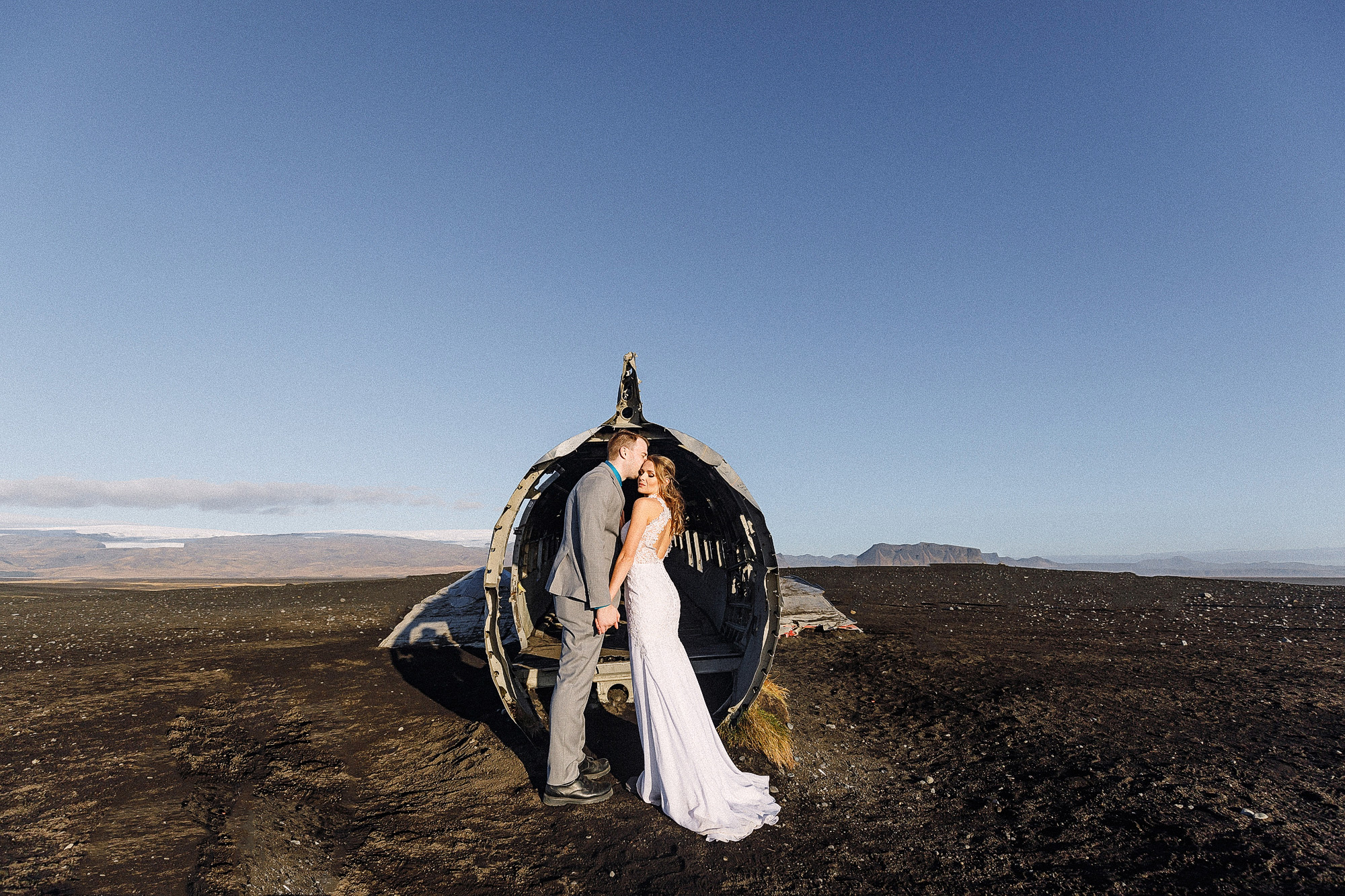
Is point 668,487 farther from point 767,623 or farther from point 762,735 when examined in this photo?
point 762,735

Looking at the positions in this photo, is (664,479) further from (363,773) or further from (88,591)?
(88,591)

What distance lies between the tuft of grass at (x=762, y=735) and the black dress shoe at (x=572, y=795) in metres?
1.29

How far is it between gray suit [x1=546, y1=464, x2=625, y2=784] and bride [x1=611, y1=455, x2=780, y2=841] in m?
0.15

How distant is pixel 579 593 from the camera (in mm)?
4258

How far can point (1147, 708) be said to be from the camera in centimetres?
637

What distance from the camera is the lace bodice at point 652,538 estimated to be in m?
4.30

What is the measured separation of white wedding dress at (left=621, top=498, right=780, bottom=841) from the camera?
4.02m

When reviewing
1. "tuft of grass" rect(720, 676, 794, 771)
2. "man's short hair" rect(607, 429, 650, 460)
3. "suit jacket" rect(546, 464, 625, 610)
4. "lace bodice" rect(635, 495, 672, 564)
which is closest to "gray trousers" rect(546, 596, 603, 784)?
"suit jacket" rect(546, 464, 625, 610)

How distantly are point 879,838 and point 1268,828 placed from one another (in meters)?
2.32

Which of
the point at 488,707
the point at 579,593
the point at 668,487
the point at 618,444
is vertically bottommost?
the point at 488,707

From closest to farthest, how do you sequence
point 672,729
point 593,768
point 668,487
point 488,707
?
point 672,729 → point 668,487 → point 593,768 → point 488,707

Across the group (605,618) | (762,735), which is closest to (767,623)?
(762,735)

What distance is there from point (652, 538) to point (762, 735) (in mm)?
2110

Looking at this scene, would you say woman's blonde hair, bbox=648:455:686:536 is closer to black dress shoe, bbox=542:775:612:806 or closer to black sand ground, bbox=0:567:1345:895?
black dress shoe, bbox=542:775:612:806
